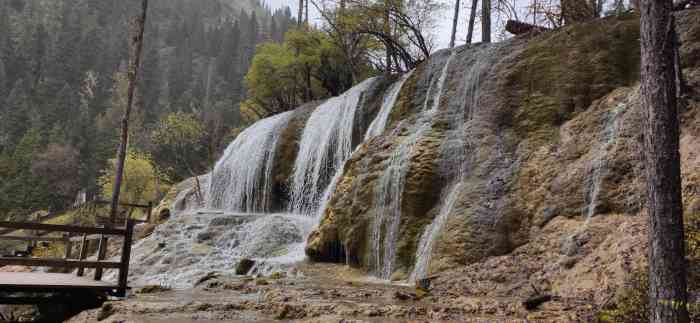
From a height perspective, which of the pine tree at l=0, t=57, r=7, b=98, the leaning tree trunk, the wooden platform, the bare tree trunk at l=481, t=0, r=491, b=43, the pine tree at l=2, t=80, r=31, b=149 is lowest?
the wooden platform

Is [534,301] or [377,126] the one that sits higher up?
[377,126]

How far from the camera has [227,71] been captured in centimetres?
10219

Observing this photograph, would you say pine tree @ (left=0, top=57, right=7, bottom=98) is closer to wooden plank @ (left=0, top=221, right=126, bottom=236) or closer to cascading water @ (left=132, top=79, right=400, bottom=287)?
cascading water @ (left=132, top=79, right=400, bottom=287)

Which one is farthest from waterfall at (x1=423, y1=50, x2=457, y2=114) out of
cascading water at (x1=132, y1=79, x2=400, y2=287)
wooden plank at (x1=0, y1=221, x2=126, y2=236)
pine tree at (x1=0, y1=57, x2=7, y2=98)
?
pine tree at (x1=0, y1=57, x2=7, y2=98)

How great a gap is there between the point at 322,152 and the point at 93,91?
79018 millimetres

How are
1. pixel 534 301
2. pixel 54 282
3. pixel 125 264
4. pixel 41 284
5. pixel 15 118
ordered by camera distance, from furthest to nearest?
pixel 15 118 → pixel 125 264 → pixel 54 282 → pixel 41 284 → pixel 534 301

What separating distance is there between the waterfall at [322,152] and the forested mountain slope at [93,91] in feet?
48.1

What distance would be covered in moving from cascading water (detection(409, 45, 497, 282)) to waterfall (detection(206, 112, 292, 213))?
10.1 m

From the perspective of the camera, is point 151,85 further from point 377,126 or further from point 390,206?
point 390,206

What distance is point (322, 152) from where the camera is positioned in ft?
61.0

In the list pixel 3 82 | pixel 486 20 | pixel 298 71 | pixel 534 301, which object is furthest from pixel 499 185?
pixel 3 82

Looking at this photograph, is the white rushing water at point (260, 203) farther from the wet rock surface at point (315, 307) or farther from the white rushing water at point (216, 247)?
the wet rock surface at point (315, 307)

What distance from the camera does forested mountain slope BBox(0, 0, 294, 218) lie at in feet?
184

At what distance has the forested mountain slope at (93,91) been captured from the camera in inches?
2212
